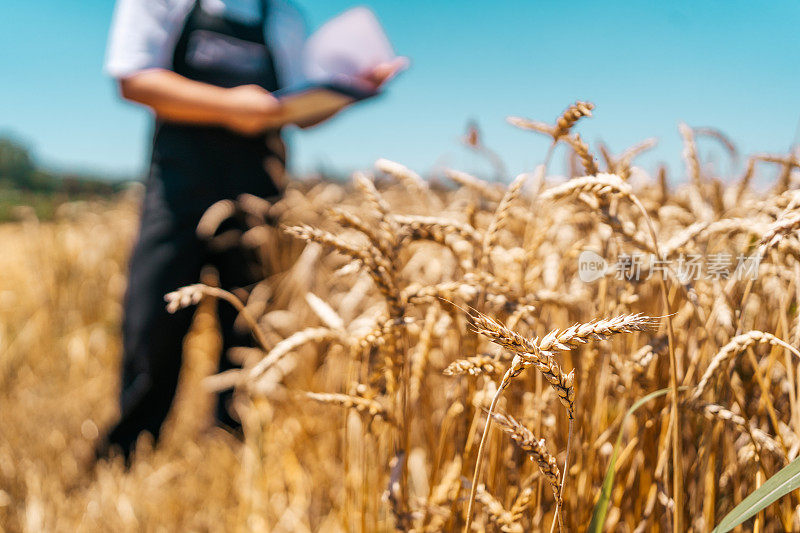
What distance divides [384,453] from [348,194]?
2248 mm

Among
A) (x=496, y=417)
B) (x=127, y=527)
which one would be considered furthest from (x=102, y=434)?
(x=496, y=417)

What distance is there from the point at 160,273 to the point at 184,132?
35cm

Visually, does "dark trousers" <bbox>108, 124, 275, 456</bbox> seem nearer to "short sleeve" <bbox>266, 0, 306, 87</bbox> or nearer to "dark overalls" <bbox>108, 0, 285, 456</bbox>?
"dark overalls" <bbox>108, 0, 285, 456</bbox>

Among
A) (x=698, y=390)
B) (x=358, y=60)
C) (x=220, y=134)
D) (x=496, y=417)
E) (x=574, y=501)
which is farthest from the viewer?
(x=220, y=134)

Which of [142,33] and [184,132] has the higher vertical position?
[142,33]

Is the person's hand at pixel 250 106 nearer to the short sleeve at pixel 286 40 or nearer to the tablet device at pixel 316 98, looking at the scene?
the tablet device at pixel 316 98

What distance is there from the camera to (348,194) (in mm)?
2803

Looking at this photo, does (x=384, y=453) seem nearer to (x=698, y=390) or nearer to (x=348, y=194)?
(x=698, y=390)

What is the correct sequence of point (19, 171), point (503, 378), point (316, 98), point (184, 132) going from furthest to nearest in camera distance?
point (19, 171) < point (184, 132) < point (316, 98) < point (503, 378)

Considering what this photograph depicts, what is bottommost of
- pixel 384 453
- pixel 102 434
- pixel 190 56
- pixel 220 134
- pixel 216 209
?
pixel 102 434

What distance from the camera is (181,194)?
128 centimetres

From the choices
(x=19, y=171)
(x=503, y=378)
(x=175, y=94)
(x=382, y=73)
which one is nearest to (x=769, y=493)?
(x=503, y=378)

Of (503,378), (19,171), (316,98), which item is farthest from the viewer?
(19,171)

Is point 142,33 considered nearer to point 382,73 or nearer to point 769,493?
point 382,73
